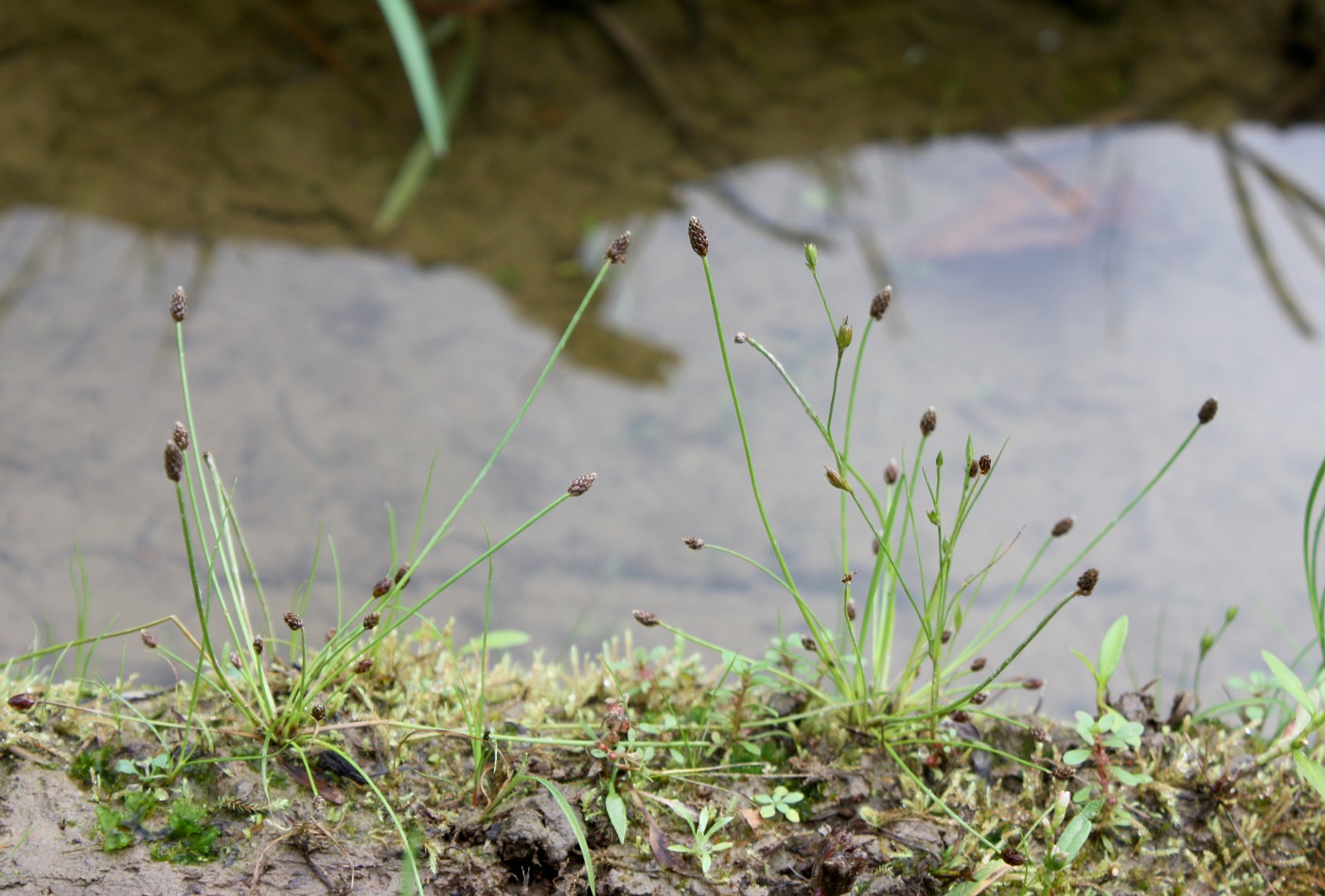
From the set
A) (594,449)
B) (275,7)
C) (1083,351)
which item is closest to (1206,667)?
(1083,351)

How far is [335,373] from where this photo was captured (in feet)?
9.62

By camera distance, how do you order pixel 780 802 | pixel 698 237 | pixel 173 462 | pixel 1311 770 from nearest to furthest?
1. pixel 173 462
2. pixel 698 237
3. pixel 1311 770
4. pixel 780 802

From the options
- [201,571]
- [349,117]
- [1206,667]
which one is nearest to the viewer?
[201,571]

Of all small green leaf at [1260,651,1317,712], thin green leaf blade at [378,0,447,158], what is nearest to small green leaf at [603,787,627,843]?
small green leaf at [1260,651,1317,712]

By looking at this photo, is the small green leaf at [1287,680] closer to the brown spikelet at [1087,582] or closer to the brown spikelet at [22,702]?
the brown spikelet at [1087,582]

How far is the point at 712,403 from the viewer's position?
3006 mm

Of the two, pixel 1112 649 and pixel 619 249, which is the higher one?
pixel 619 249

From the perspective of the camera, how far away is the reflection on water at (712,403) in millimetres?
2535

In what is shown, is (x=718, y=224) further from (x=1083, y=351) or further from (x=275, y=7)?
(x=275, y=7)

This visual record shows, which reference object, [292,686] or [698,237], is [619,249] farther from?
[292,686]

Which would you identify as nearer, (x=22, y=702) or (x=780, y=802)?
(x=22, y=702)

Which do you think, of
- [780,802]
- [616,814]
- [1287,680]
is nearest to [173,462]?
[616,814]

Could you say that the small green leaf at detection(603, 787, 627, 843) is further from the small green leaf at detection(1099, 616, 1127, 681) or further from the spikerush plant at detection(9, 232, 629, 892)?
the small green leaf at detection(1099, 616, 1127, 681)

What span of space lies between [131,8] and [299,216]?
139 cm
